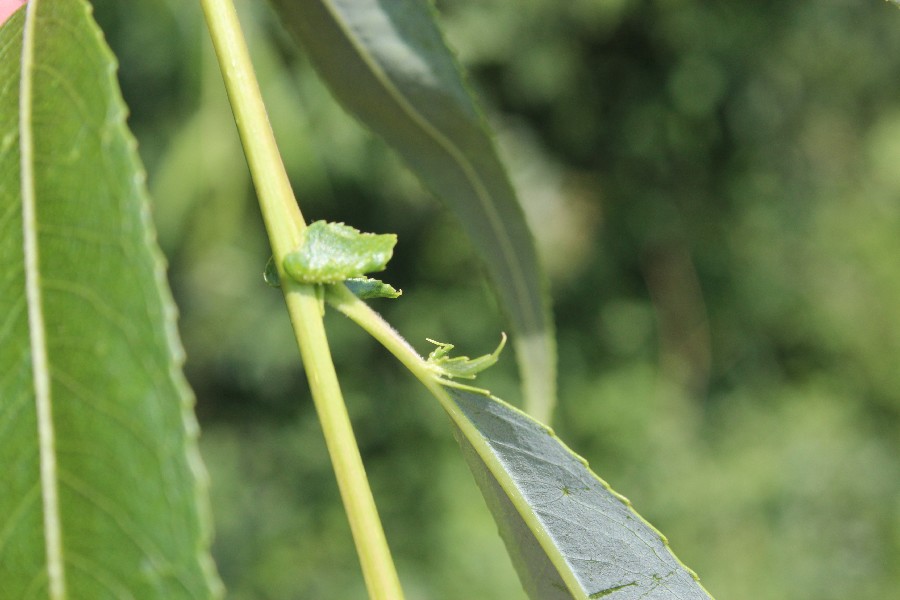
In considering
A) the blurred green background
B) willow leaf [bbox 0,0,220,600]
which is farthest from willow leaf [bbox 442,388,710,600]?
the blurred green background

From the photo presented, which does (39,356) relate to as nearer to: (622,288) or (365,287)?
(365,287)

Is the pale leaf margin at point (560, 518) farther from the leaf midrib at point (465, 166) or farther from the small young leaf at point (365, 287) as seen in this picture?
the leaf midrib at point (465, 166)

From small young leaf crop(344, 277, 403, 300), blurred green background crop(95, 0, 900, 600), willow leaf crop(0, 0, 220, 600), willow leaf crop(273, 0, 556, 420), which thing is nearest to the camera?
willow leaf crop(0, 0, 220, 600)

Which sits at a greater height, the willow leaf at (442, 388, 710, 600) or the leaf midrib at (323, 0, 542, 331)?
the leaf midrib at (323, 0, 542, 331)

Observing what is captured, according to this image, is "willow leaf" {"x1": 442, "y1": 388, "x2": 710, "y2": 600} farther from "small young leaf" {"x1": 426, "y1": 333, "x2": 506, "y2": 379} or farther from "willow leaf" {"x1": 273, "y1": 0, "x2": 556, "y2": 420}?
"willow leaf" {"x1": 273, "y1": 0, "x2": 556, "y2": 420}

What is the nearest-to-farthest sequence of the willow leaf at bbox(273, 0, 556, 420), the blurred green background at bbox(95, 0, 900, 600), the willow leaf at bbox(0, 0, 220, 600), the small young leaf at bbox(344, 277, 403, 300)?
the willow leaf at bbox(0, 0, 220, 600)
the small young leaf at bbox(344, 277, 403, 300)
the willow leaf at bbox(273, 0, 556, 420)
the blurred green background at bbox(95, 0, 900, 600)

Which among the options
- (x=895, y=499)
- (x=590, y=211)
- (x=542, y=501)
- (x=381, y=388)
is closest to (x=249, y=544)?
(x=381, y=388)

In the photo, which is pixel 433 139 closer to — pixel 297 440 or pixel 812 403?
pixel 297 440

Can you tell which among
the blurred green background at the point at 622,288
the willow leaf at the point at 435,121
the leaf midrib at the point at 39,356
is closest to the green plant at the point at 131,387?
the leaf midrib at the point at 39,356
